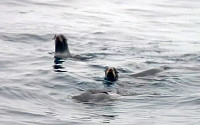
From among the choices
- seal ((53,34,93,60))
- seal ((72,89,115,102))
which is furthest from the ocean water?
seal ((53,34,93,60))

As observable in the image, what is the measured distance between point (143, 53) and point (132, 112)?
5964 millimetres

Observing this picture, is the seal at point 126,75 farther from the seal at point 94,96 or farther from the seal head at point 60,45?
the seal head at point 60,45

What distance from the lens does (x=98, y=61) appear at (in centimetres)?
1519

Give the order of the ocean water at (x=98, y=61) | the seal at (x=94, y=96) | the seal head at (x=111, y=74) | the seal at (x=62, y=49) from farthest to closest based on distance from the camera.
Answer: the seal at (x=62, y=49) → the seal head at (x=111, y=74) → the seal at (x=94, y=96) → the ocean water at (x=98, y=61)

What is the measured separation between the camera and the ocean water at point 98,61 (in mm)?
10477

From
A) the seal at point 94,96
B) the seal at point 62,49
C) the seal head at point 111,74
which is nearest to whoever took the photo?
the seal at point 94,96

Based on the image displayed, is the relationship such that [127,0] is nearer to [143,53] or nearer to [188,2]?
[188,2]

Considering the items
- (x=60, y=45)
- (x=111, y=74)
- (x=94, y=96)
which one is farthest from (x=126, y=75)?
(x=94, y=96)

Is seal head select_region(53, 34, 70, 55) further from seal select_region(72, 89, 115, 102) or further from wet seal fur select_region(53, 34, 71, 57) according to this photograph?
seal select_region(72, 89, 115, 102)

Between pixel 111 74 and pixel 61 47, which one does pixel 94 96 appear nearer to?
pixel 111 74

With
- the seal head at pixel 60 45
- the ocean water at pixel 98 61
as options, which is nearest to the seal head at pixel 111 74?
the ocean water at pixel 98 61

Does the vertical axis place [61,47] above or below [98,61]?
above

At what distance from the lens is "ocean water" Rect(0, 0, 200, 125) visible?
412 inches

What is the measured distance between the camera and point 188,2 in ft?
91.5
